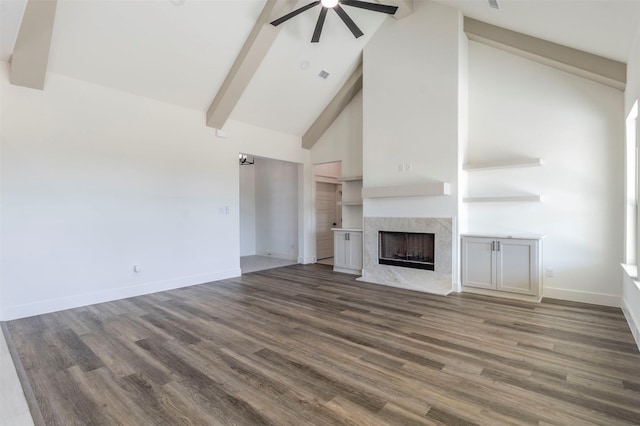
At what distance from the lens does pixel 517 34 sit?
4273 mm

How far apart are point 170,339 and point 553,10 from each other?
5233 millimetres

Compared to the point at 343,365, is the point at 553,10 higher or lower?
higher

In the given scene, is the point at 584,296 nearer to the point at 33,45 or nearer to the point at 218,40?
the point at 218,40

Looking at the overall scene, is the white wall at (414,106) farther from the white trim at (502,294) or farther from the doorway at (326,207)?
the doorway at (326,207)

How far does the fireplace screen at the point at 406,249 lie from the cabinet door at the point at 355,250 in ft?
2.04

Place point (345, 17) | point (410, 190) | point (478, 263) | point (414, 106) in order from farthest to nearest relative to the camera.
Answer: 1. point (414, 106)
2. point (410, 190)
3. point (478, 263)
4. point (345, 17)

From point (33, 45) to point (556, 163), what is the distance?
6652 millimetres

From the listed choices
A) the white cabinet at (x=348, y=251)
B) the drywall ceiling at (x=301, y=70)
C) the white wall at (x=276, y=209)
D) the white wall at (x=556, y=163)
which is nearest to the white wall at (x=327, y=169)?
the white wall at (x=276, y=209)

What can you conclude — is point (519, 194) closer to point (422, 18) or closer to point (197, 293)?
point (422, 18)

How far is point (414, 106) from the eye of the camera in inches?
202

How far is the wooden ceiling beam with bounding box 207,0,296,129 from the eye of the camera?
4.25 metres

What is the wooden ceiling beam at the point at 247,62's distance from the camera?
4.25 metres

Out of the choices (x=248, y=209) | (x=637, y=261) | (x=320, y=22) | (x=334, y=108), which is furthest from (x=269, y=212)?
(x=637, y=261)

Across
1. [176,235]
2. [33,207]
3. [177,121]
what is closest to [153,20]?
[177,121]
